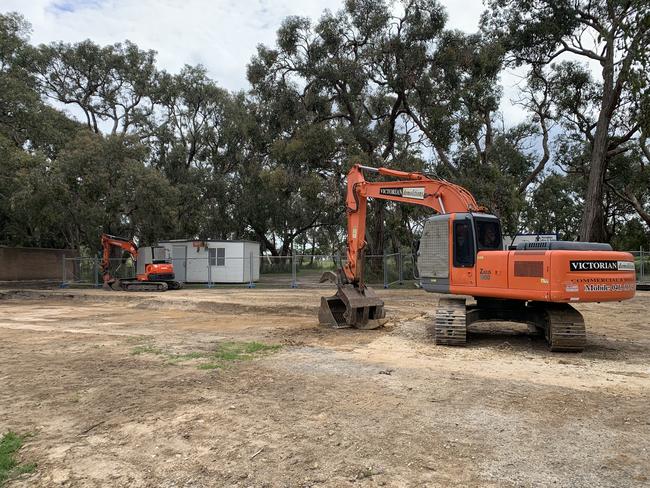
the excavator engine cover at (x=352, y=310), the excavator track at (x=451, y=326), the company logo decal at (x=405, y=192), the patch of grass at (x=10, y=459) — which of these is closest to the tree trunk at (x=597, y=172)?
the company logo decal at (x=405, y=192)

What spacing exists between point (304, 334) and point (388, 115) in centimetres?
2164

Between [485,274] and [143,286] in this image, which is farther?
[143,286]

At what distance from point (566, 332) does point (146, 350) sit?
7.61 metres

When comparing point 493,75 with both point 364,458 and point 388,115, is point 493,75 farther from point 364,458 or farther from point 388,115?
point 364,458

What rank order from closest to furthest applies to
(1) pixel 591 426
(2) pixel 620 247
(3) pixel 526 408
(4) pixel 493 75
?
(1) pixel 591 426
(3) pixel 526 408
(4) pixel 493 75
(2) pixel 620 247

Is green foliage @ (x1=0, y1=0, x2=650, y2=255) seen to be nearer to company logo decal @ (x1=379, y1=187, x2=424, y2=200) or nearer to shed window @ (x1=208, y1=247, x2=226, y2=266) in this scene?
shed window @ (x1=208, y1=247, x2=226, y2=266)

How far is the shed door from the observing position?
2945 centimetres

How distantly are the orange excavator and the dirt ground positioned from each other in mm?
595

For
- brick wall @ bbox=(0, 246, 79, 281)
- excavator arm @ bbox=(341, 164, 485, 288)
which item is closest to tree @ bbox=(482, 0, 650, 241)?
excavator arm @ bbox=(341, 164, 485, 288)

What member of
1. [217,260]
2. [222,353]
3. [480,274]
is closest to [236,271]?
[217,260]

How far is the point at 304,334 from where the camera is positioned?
1121 centimetres

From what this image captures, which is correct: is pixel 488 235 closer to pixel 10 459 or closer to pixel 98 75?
pixel 10 459

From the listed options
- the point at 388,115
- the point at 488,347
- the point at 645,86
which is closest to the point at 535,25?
the point at 388,115

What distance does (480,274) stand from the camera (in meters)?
9.47
